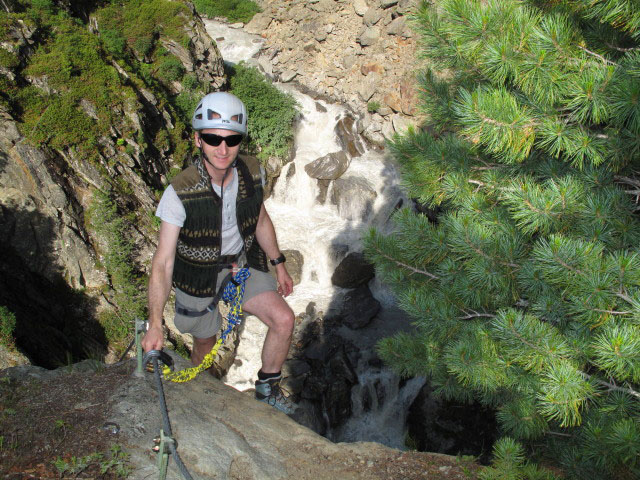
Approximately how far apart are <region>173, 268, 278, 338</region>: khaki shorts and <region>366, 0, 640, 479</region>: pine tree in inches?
58.3

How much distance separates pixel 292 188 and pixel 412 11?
11.9 meters

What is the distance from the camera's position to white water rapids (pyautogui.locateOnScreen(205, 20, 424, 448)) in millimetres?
10398

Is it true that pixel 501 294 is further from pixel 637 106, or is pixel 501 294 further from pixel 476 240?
pixel 637 106

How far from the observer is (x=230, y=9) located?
24.0m

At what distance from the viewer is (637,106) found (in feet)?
8.88

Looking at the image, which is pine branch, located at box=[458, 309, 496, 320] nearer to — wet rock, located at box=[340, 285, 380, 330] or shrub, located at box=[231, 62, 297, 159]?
wet rock, located at box=[340, 285, 380, 330]

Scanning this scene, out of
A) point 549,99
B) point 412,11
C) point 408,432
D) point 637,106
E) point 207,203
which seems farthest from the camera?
point 408,432

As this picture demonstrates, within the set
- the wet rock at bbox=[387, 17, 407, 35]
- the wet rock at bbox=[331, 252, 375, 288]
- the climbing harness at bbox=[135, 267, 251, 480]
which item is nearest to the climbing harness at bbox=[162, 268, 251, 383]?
the climbing harness at bbox=[135, 267, 251, 480]

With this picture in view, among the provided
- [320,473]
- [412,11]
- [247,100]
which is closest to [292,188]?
[247,100]

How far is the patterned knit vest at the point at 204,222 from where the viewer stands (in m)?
3.74

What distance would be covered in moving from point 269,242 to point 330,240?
31.2 feet

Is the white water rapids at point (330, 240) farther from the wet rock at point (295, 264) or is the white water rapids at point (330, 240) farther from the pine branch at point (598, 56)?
the pine branch at point (598, 56)

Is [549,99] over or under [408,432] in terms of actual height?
over

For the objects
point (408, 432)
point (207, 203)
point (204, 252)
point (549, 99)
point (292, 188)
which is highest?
point (549, 99)
